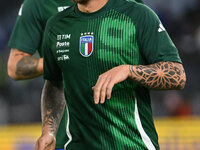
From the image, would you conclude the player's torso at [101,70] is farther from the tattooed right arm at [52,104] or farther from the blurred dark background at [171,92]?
the blurred dark background at [171,92]

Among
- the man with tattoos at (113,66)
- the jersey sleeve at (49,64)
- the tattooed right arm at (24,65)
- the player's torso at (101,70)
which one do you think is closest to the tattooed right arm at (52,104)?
the jersey sleeve at (49,64)

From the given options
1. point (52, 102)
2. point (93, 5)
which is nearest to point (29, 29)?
point (52, 102)

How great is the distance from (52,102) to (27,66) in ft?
3.38

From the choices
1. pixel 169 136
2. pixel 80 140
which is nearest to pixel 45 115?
pixel 80 140

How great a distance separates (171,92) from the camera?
11.8 meters

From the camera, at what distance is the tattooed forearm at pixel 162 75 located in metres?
2.84

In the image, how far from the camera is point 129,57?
2.99 metres

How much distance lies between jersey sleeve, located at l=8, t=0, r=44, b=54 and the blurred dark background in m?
7.52

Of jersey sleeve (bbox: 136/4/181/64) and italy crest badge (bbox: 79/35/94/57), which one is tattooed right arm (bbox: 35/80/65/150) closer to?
italy crest badge (bbox: 79/35/94/57)

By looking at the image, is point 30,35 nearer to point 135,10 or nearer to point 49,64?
point 49,64

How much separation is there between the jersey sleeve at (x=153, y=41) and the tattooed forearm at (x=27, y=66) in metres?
1.77

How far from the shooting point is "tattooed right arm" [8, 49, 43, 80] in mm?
4512

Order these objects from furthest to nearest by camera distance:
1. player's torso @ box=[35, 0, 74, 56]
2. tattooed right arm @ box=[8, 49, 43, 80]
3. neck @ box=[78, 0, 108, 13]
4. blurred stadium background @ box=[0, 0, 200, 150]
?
blurred stadium background @ box=[0, 0, 200, 150] → tattooed right arm @ box=[8, 49, 43, 80] → player's torso @ box=[35, 0, 74, 56] → neck @ box=[78, 0, 108, 13]

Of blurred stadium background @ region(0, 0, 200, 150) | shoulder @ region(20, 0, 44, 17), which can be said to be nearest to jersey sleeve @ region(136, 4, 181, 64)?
shoulder @ region(20, 0, 44, 17)
